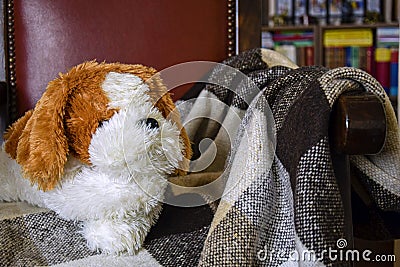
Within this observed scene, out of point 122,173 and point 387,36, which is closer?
point 122,173

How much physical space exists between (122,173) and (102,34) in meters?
0.52

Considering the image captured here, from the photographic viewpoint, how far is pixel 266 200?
0.59 m

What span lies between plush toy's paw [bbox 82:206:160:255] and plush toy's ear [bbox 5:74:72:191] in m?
0.08

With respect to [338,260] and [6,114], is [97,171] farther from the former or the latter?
[6,114]

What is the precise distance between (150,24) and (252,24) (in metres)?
0.21

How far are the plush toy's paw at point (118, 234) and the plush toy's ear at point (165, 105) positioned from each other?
80 millimetres

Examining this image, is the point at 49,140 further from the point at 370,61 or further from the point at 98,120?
the point at 370,61

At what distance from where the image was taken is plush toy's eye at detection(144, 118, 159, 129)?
0.62 meters

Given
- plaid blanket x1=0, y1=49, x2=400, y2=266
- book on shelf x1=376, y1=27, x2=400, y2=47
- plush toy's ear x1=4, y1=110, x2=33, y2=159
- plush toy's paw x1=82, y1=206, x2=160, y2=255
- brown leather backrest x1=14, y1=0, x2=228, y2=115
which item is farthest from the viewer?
book on shelf x1=376, y1=27, x2=400, y2=47

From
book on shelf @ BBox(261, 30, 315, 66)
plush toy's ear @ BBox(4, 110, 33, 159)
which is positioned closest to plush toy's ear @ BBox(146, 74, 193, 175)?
plush toy's ear @ BBox(4, 110, 33, 159)

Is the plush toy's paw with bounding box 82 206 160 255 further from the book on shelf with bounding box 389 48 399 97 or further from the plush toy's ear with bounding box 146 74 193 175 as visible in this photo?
the book on shelf with bounding box 389 48 399 97

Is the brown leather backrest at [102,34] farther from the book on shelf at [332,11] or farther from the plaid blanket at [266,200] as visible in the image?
the book on shelf at [332,11]

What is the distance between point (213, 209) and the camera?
739 mm

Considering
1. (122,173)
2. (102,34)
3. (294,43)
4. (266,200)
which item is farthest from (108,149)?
(294,43)
